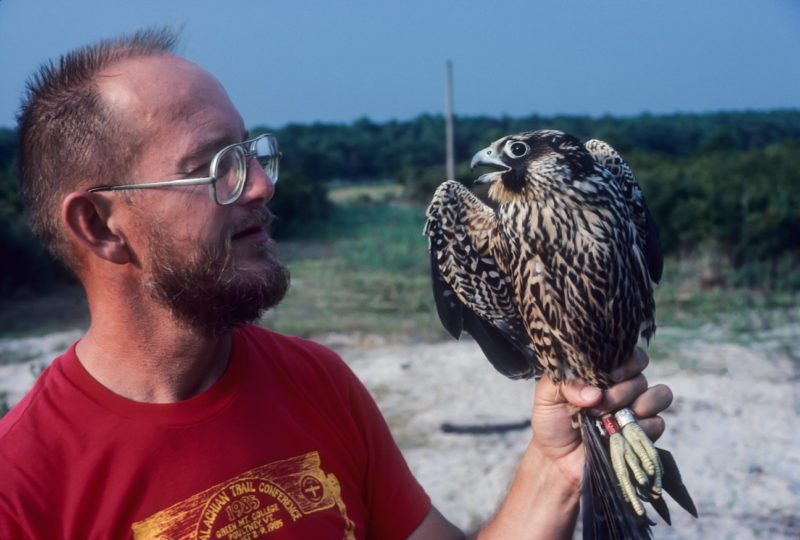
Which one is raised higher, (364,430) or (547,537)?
(364,430)

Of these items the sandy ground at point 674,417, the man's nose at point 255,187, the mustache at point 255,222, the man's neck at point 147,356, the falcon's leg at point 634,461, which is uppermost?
the man's nose at point 255,187

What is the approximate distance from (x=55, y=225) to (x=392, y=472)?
1251mm

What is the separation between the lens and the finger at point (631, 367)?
72.9 inches

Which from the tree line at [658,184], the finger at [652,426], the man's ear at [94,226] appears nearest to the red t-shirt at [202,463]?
the man's ear at [94,226]

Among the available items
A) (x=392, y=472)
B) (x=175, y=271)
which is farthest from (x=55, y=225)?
(x=392, y=472)

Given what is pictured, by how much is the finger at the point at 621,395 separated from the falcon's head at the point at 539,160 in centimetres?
64

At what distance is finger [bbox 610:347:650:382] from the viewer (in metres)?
1.85

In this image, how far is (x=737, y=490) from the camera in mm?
4684

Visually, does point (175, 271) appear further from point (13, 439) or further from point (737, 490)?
point (737, 490)

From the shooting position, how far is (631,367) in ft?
6.10

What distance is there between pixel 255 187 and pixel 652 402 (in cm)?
128

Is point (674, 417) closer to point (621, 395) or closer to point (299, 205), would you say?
point (621, 395)

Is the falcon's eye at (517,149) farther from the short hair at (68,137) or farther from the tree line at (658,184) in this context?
Result: the tree line at (658,184)

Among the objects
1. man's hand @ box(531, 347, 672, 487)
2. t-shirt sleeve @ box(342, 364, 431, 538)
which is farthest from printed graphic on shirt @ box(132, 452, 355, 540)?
man's hand @ box(531, 347, 672, 487)
